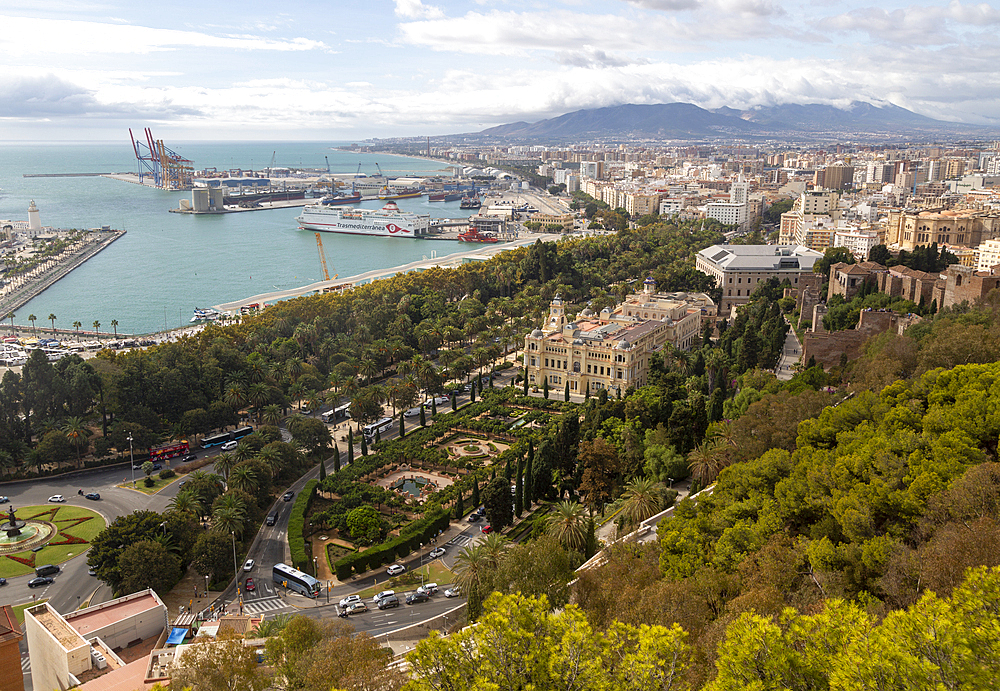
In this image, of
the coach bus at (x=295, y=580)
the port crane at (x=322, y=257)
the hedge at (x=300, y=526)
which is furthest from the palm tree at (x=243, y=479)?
the port crane at (x=322, y=257)

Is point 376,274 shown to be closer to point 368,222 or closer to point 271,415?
point 368,222

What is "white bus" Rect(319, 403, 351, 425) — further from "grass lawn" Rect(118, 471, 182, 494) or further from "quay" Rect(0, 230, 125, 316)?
"quay" Rect(0, 230, 125, 316)

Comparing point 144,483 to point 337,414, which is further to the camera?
point 337,414

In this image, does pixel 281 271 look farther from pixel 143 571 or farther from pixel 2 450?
pixel 143 571

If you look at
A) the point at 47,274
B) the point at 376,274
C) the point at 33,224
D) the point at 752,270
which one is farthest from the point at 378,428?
the point at 33,224

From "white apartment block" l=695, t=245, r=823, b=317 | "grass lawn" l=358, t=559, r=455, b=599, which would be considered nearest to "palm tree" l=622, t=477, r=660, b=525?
"grass lawn" l=358, t=559, r=455, b=599

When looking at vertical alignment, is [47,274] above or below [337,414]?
above

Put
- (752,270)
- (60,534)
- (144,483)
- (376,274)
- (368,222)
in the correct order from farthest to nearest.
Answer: (368,222) < (376,274) < (752,270) < (144,483) < (60,534)
